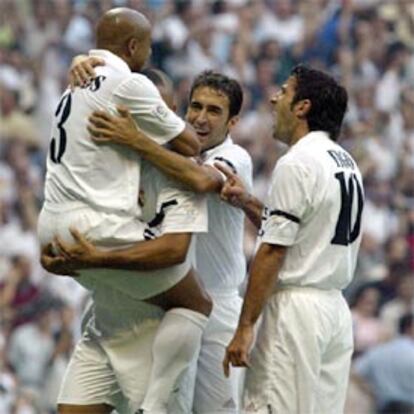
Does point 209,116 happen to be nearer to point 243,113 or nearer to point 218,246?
point 218,246

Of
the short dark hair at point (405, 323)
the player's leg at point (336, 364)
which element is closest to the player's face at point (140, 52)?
the player's leg at point (336, 364)

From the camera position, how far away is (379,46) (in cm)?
1880

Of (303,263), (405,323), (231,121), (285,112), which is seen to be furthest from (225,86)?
(405,323)

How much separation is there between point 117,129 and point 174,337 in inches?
39.4

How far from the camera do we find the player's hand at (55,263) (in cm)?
812

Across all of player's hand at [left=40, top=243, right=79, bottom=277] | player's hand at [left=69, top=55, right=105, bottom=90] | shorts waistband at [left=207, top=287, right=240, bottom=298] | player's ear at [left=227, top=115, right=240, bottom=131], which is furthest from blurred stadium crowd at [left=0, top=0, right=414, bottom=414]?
player's hand at [left=69, top=55, right=105, bottom=90]

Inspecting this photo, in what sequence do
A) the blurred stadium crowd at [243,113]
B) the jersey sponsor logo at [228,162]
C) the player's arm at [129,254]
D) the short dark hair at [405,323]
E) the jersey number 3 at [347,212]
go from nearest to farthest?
the player's arm at [129,254] < the jersey number 3 at [347,212] < the jersey sponsor logo at [228,162] < the blurred stadium crowd at [243,113] < the short dark hair at [405,323]

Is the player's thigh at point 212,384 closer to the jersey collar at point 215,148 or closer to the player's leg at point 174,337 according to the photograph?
the player's leg at point 174,337

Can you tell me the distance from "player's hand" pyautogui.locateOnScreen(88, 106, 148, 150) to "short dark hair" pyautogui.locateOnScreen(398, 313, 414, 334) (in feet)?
26.3

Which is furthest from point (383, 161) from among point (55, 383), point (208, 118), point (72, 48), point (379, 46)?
point (208, 118)

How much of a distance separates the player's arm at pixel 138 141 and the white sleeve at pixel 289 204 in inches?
16.1

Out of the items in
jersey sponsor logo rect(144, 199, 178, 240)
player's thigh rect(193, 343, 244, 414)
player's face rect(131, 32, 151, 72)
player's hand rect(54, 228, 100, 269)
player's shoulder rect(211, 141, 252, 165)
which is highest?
player's face rect(131, 32, 151, 72)

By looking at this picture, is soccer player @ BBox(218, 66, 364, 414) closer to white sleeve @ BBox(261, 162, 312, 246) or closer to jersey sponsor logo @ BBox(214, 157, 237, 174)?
white sleeve @ BBox(261, 162, 312, 246)

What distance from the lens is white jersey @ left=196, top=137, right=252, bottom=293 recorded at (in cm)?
877
